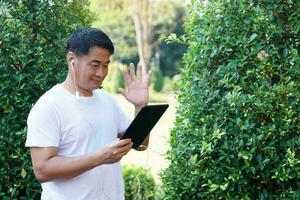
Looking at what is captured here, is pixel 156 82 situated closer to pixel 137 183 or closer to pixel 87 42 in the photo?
pixel 137 183

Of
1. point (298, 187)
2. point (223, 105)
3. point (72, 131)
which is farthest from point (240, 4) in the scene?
point (72, 131)

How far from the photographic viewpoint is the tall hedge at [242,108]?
358cm

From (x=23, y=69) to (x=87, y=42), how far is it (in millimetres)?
1164

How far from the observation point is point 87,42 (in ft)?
9.64

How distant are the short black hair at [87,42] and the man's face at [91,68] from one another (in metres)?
0.02

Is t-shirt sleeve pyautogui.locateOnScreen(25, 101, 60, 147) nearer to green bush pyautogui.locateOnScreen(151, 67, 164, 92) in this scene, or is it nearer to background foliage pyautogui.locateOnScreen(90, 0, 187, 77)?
green bush pyautogui.locateOnScreen(151, 67, 164, 92)

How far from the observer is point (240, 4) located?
3.78 m

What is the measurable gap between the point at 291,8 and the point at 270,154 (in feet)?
3.01

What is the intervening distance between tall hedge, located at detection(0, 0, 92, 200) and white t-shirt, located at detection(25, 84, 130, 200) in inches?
38.7

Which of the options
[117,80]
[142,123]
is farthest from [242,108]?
[117,80]

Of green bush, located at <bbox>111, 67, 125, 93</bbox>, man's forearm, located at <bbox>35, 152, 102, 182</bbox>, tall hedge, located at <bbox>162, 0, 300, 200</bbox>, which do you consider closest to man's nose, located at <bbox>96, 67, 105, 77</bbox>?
man's forearm, located at <bbox>35, 152, 102, 182</bbox>

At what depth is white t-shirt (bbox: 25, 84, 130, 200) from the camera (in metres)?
2.83

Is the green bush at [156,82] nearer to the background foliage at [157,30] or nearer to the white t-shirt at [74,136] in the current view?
the background foliage at [157,30]

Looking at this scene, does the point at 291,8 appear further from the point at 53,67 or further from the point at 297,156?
the point at 53,67
